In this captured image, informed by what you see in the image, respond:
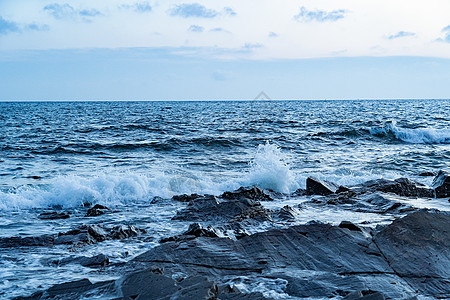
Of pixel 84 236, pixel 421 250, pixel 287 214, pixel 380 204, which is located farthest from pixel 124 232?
pixel 380 204

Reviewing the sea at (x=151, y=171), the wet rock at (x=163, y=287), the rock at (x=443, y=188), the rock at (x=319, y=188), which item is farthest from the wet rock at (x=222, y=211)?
the rock at (x=443, y=188)

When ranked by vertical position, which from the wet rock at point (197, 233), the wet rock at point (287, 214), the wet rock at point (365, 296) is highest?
the wet rock at point (365, 296)

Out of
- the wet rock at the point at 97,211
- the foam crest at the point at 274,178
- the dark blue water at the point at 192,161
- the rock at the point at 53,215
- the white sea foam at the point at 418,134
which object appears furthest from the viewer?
the white sea foam at the point at 418,134

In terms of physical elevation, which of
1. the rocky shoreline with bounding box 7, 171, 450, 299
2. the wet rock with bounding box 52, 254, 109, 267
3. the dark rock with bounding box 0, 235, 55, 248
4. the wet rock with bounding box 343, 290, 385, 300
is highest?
the wet rock with bounding box 343, 290, 385, 300

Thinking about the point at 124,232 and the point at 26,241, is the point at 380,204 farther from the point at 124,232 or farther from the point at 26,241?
the point at 26,241

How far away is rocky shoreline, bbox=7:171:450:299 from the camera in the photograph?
150 inches

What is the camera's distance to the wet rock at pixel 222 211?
7.35 m

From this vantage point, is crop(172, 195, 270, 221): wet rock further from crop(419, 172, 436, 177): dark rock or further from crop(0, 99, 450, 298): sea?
crop(419, 172, 436, 177): dark rock

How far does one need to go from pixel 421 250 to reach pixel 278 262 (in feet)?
5.41

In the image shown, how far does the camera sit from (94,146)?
1875cm

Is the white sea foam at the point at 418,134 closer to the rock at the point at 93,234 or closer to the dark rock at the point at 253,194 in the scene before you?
the dark rock at the point at 253,194

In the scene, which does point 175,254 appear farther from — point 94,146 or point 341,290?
point 94,146

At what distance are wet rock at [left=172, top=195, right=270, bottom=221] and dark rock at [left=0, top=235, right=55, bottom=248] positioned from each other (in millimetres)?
2230

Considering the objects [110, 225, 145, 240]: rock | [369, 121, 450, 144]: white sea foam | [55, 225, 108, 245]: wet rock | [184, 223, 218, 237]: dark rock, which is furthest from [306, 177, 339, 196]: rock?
[369, 121, 450, 144]: white sea foam
